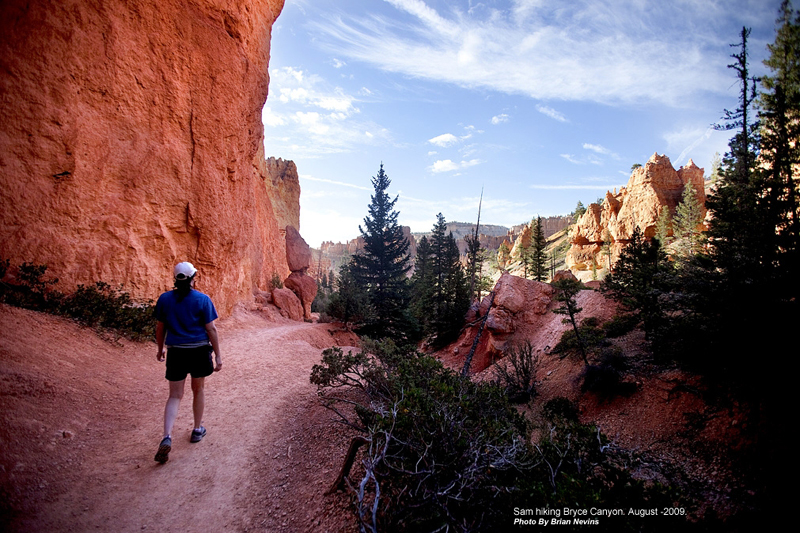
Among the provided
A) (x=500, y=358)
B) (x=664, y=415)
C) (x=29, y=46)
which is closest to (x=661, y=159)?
(x=500, y=358)

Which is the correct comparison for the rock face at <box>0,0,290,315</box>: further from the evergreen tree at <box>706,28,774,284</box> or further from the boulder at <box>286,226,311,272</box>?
the evergreen tree at <box>706,28,774,284</box>

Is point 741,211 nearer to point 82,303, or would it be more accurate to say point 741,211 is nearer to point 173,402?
point 173,402

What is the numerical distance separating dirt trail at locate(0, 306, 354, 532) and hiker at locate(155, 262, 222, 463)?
1.88 feet

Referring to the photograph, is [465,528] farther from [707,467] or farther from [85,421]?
[707,467]

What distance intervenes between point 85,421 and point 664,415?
9.48m

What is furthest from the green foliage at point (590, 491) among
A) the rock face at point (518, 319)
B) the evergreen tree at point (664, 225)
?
the evergreen tree at point (664, 225)

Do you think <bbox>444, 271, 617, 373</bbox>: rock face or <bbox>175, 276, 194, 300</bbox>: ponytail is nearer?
<bbox>175, 276, 194, 300</bbox>: ponytail

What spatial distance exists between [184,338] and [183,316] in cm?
27

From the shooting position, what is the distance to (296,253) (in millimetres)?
25250

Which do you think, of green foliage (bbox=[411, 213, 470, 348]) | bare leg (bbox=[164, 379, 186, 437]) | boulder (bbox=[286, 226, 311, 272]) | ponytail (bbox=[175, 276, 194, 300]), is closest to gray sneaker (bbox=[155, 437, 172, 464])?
bare leg (bbox=[164, 379, 186, 437])

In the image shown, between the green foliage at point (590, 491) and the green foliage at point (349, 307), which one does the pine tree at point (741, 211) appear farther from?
the green foliage at point (349, 307)

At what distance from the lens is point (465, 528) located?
6.39 feet

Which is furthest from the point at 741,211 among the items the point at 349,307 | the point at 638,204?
the point at 638,204

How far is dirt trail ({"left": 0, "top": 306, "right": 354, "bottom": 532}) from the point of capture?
8.96 ft
